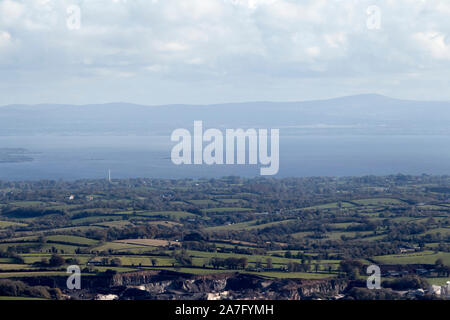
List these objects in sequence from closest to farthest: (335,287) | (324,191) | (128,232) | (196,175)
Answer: (335,287), (128,232), (324,191), (196,175)

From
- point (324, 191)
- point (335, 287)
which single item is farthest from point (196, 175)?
point (335, 287)

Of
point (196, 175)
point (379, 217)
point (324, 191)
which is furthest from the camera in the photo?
point (196, 175)

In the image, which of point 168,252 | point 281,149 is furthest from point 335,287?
point 281,149
